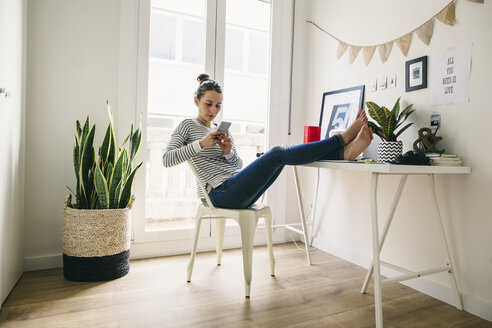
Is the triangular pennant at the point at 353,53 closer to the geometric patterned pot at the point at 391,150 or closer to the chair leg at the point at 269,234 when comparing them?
the geometric patterned pot at the point at 391,150

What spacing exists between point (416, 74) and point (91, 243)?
212 centimetres

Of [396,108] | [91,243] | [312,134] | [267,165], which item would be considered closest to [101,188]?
[91,243]

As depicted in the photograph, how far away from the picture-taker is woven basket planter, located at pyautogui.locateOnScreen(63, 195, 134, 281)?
184cm

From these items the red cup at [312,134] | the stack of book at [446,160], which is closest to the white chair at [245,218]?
the red cup at [312,134]

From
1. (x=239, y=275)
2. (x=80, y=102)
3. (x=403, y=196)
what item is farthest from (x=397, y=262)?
(x=80, y=102)

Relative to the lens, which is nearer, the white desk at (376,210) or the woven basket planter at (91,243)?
the white desk at (376,210)

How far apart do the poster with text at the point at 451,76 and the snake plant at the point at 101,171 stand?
177 cm

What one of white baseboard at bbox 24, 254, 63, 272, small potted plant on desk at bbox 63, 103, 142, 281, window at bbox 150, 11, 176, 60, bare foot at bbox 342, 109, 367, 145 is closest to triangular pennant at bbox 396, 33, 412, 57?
bare foot at bbox 342, 109, 367, 145

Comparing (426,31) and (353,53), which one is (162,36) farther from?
(426,31)

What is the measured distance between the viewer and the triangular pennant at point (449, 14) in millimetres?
1697

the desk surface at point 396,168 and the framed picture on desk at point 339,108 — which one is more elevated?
the framed picture on desk at point 339,108

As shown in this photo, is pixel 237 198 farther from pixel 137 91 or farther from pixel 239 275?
pixel 137 91

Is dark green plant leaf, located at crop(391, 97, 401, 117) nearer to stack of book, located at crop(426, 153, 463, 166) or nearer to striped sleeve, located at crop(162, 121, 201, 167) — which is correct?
stack of book, located at crop(426, 153, 463, 166)

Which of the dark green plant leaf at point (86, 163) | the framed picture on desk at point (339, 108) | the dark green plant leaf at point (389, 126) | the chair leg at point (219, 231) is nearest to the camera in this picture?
the dark green plant leaf at point (389, 126)
